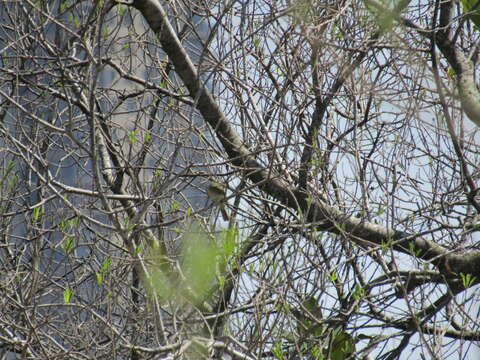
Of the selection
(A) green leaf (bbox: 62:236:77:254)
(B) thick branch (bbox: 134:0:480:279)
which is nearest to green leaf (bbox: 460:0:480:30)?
(B) thick branch (bbox: 134:0:480:279)

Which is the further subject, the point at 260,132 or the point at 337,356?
the point at 260,132

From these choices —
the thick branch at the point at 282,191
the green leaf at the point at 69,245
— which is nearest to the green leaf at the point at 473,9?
the thick branch at the point at 282,191

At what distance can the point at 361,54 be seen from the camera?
4.25 m

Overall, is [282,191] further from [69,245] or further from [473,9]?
[473,9]

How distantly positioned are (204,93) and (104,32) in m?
0.87

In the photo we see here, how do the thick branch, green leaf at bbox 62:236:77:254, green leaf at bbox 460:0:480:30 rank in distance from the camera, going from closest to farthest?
1. green leaf at bbox 460:0:480:30
2. green leaf at bbox 62:236:77:254
3. the thick branch

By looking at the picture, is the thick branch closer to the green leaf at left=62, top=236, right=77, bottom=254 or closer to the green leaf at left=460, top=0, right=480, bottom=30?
the green leaf at left=62, top=236, right=77, bottom=254

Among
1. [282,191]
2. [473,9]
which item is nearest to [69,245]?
[282,191]

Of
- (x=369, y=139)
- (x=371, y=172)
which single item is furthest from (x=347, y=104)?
(x=371, y=172)

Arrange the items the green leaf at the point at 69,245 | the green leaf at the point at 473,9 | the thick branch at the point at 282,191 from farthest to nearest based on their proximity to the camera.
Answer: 1. the thick branch at the point at 282,191
2. the green leaf at the point at 69,245
3. the green leaf at the point at 473,9

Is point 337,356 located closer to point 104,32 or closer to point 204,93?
point 204,93

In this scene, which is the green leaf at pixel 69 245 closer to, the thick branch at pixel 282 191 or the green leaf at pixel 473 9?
the thick branch at pixel 282 191

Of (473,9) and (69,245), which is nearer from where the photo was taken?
(473,9)

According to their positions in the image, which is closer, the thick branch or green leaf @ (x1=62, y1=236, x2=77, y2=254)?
green leaf @ (x1=62, y1=236, x2=77, y2=254)
